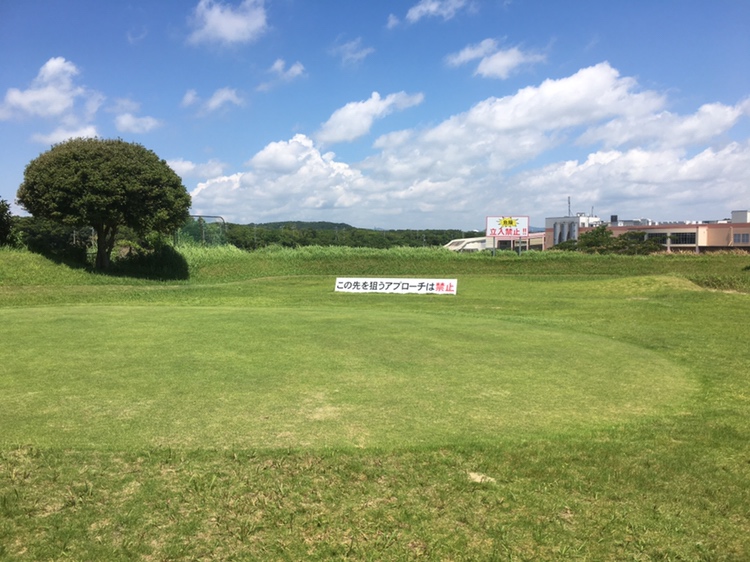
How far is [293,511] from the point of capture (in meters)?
3.86

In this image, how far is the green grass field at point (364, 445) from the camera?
358cm

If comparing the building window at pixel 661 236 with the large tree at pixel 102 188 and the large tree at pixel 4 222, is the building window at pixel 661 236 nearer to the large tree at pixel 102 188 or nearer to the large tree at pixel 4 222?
the large tree at pixel 102 188

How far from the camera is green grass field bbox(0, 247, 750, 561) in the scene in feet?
11.7

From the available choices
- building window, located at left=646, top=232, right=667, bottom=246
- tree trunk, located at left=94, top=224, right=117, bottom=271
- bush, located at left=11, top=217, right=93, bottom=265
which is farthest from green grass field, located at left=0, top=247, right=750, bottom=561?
building window, located at left=646, top=232, right=667, bottom=246

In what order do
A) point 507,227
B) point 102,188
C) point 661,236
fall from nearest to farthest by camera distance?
point 102,188
point 507,227
point 661,236

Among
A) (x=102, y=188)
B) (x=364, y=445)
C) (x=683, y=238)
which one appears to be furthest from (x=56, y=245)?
(x=683, y=238)

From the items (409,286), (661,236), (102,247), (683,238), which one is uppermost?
(661,236)

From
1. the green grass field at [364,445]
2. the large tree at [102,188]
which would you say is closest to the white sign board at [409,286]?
the large tree at [102,188]

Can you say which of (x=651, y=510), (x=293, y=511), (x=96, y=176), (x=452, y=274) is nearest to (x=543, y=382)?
(x=651, y=510)

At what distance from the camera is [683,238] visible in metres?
80.8

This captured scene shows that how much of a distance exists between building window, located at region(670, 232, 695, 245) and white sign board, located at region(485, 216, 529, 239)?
51811mm

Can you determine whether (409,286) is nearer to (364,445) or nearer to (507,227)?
(507,227)

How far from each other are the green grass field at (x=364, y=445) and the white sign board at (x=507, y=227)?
30195 millimetres

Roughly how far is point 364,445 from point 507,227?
3791 cm
